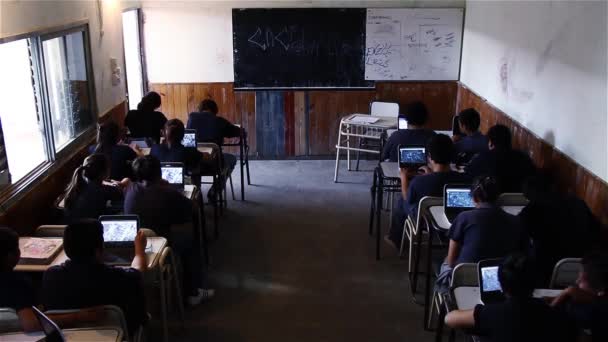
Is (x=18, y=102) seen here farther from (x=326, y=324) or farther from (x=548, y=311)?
(x=548, y=311)

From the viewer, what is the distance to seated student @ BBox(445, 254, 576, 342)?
7.26ft

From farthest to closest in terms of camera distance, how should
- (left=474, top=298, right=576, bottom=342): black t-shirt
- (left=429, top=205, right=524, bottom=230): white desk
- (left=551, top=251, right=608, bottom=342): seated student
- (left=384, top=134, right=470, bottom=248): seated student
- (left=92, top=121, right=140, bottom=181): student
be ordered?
(left=92, top=121, right=140, bottom=181): student
(left=384, top=134, right=470, bottom=248): seated student
(left=429, top=205, right=524, bottom=230): white desk
(left=551, top=251, right=608, bottom=342): seated student
(left=474, top=298, right=576, bottom=342): black t-shirt

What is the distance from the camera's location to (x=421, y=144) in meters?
5.17

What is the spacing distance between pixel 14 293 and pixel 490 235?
2341mm

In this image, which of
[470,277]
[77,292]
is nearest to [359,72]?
[470,277]

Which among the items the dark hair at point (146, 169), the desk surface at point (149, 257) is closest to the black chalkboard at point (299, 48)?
the dark hair at point (146, 169)

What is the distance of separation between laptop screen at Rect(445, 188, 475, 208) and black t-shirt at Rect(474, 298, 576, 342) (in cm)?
146

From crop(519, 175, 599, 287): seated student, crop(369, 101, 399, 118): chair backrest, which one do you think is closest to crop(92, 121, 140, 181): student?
A: crop(519, 175, 599, 287): seated student

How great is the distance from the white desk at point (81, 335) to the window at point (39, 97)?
1692mm

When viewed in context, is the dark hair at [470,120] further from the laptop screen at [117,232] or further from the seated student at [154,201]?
the laptop screen at [117,232]

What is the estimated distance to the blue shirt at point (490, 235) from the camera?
316 cm

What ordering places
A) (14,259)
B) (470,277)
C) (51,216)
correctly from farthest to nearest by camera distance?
(51,216) → (470,277) → (14,259)

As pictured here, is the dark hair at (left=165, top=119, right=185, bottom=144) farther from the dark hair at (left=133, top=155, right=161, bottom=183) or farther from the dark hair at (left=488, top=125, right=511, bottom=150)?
the dark hair at (left=488, top=125, right=511, bottom=150)

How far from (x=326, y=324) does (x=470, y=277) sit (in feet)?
4.19
